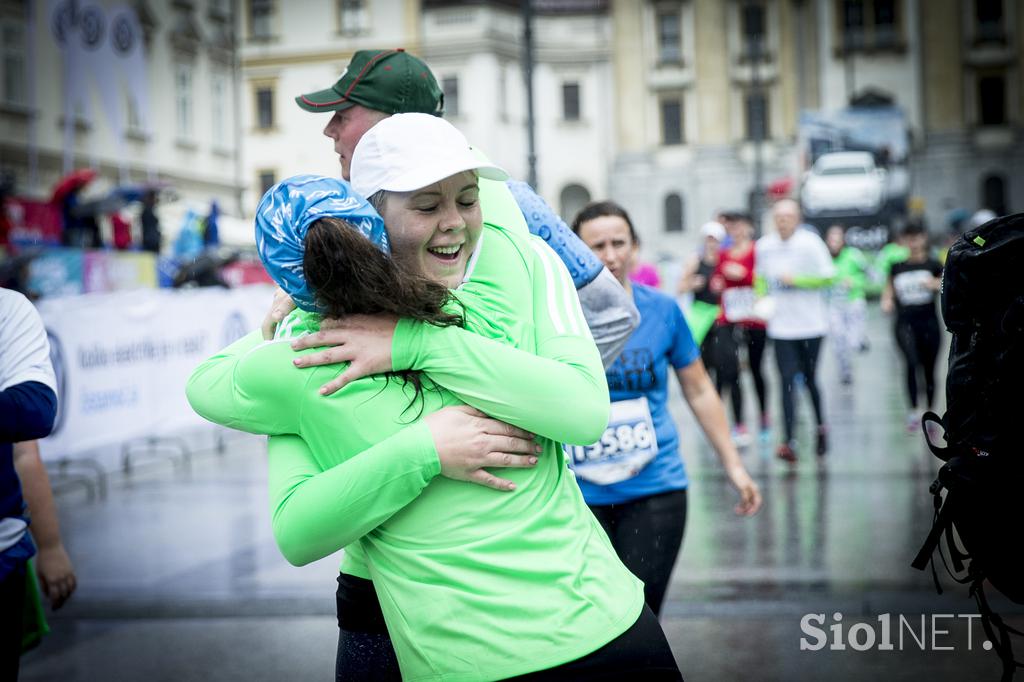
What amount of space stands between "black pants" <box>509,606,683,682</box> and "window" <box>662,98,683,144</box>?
55440 mm

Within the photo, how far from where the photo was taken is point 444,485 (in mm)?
1980

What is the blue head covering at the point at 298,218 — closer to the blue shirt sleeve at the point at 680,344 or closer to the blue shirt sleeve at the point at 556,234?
the blue shirt sleeve at the point at 556,234

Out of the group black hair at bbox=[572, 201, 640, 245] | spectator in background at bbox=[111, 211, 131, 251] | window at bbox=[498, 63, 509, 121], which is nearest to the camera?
black hair at bbox=[572, 201, 640, 245]

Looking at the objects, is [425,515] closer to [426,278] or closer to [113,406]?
[426,278]

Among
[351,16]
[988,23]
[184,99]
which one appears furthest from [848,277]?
[988,23]

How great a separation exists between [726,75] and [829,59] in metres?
4.65

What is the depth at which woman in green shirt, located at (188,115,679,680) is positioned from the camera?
1.92 meters

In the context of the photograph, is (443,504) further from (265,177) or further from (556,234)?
(265,177)

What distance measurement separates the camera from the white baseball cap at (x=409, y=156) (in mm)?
2041

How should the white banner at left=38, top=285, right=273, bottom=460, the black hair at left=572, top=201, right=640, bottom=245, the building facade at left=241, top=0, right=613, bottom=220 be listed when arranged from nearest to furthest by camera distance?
the black hair at left=572, top=201, right=640, bottom=245 < the white banner at left=38, top=285, right=273, bottom=460 < the building facade at left=241, top=0, right=613, bottom=220

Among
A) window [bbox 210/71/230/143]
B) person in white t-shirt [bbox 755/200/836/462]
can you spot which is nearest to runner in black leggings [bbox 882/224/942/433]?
person in white t-shirt [bbox 755/200/836/462]

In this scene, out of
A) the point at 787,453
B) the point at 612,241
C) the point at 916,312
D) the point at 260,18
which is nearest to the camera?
the point at 612,241

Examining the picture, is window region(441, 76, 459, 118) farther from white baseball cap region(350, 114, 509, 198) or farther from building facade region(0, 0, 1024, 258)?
white baseball cap region(350, 114, 509, 198)

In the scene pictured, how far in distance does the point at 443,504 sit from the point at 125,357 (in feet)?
30.6
